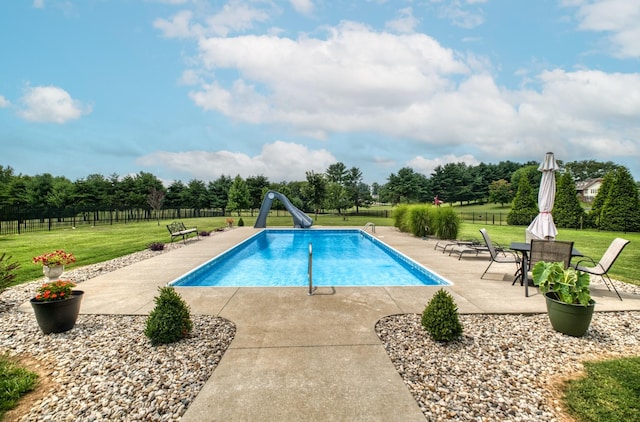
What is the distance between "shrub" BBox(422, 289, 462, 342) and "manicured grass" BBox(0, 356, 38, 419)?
13.7 feet

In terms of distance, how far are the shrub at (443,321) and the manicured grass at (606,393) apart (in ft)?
3.58

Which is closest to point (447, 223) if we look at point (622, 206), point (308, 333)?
point (308, 333)

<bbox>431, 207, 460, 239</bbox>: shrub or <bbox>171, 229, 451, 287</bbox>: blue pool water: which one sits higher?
<bbox>431, 207, 460, 239</bbox>: shrub

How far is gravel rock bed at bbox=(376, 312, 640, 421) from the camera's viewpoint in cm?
248

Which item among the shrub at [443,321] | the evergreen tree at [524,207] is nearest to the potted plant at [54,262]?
the shrub at [443,321]

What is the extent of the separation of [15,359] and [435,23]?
13.0 meters

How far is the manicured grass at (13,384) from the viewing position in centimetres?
251

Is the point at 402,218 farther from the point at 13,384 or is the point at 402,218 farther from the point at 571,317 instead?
the point at 13,384

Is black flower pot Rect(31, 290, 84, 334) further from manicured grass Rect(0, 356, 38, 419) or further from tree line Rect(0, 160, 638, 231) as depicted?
tree line Rect(0, 160, 638, 231)

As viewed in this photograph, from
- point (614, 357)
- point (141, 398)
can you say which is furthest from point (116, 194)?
point (614, 357)

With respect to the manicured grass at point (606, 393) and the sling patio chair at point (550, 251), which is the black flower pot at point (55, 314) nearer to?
the manicured grass at point (606, 393)

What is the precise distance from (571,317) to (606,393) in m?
1.27

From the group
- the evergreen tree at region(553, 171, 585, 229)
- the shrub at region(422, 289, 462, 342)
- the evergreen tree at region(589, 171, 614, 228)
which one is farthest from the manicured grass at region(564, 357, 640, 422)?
the evergreen tree at region(589, 171, 614, 228)

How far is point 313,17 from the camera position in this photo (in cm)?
1005
